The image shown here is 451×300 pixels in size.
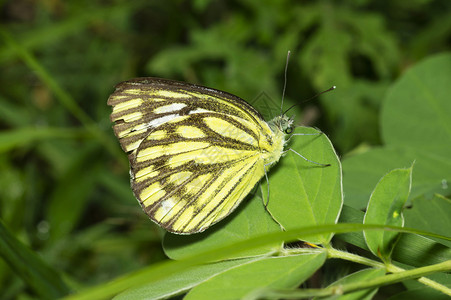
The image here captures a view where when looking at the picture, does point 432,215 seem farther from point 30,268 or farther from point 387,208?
point 30,268

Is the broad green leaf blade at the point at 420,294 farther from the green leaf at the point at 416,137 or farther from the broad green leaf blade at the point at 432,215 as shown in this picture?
the green leaf at the point at 416,137

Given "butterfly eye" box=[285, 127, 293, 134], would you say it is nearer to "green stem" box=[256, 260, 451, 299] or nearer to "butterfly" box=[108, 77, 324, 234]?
"butterfly" box=[108, 77, 324, 234]

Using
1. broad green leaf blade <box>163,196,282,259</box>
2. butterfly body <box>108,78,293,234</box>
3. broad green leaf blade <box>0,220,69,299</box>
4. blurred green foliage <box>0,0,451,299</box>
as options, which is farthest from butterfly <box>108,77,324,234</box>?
blurred green foliage <box>0,0,451,299</box>

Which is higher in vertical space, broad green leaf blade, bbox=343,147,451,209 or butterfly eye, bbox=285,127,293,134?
butterfly eye, bbox=285,127,293,134

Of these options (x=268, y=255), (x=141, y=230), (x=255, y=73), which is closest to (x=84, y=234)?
(x=141, y=230)

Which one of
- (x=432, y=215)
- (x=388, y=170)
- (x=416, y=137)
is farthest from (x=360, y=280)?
(x=416, y=137)

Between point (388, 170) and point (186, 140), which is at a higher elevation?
point (186, 140)

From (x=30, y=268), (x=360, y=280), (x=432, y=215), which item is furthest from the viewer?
(x=30, y=268)

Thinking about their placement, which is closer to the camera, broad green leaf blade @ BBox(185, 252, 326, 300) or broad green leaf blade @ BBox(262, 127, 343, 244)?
broad green leaf blade @ BBox(185, 252, 326, 300)
